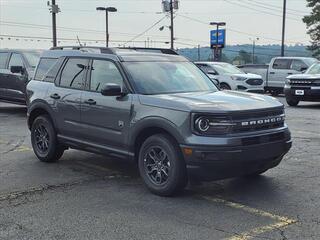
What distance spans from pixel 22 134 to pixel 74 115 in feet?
14.3

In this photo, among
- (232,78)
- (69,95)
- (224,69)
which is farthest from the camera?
(224,69)

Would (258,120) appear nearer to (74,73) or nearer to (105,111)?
(105,111)

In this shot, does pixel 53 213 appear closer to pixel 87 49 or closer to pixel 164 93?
pixel 164 93

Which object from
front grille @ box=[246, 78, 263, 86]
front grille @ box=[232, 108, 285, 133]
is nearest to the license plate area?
front grille @ box=[246, 78, 263, 86]

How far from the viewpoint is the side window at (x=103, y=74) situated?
6998 mm

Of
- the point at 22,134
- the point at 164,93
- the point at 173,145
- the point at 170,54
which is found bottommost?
the point at 22,134

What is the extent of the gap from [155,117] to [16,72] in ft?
33.5

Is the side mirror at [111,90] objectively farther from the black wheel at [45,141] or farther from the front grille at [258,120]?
the black wheel at [45,141]

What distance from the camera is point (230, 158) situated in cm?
579

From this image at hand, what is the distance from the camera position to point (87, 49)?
305 inches

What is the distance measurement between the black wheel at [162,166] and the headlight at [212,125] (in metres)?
0.40

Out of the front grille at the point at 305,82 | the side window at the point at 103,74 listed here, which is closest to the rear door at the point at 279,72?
the front grille at the point at 305,82

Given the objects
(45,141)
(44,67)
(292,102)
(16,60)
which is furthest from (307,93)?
(45,141)

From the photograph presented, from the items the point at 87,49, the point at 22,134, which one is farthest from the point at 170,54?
the point at 22,134
